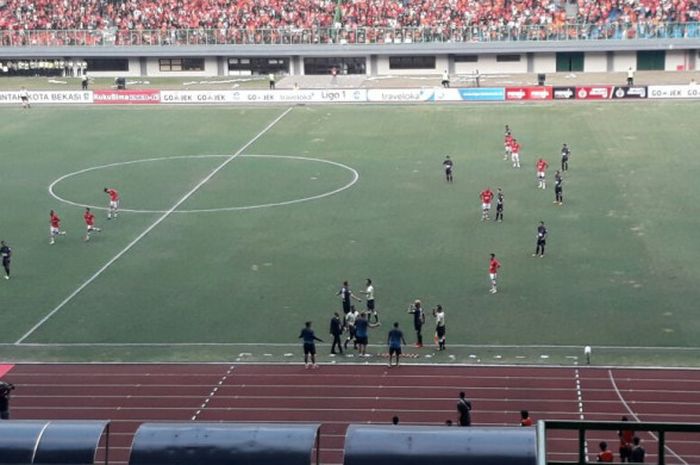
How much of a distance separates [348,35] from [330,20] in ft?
8.80

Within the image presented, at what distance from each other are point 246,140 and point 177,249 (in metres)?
22.2

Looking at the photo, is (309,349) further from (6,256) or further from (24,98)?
(24,98)

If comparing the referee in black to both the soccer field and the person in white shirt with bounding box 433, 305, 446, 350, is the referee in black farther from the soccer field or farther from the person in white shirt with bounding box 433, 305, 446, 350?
the person in white shirt with bounding box 433, 305, 446, 350

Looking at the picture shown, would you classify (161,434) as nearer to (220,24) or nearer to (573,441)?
(573,441)

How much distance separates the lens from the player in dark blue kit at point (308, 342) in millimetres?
30203

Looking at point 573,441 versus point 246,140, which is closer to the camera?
point 573,441

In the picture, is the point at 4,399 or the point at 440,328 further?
the point at 440,328

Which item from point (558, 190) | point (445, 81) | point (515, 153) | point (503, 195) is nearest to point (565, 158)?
point (515, 153)

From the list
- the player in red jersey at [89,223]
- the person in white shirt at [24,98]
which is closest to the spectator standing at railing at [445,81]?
the person in white shirt at [24,98]

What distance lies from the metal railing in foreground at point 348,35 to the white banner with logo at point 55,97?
12.6m

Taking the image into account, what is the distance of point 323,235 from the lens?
144ft

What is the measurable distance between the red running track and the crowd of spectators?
59.1 meters

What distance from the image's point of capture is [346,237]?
142ft

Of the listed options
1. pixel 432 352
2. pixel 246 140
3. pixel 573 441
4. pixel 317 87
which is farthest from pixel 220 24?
pixel 573 441
